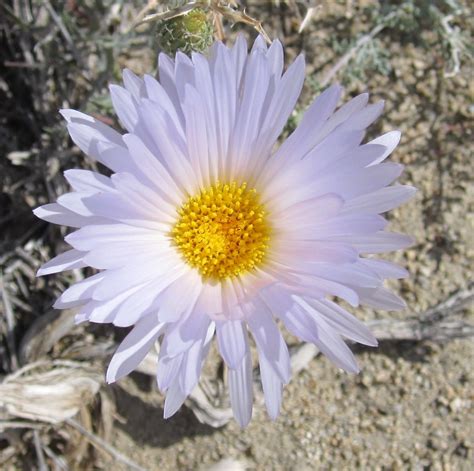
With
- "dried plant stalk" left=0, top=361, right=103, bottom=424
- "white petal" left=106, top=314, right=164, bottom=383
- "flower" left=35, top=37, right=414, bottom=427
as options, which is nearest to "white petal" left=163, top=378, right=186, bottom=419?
"flower" left=35, top=37, right=414, bottom=427

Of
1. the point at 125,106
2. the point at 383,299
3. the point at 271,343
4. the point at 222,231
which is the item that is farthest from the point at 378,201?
the point at 125,106

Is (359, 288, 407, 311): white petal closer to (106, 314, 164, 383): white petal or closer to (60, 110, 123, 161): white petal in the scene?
(106, 314, 164, 383): white petal

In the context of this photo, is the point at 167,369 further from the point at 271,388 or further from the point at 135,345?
the point at 271,388

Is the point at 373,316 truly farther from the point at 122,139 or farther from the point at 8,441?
the point at 8,441

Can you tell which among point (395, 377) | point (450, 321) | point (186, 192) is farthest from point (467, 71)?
point (186, 192)

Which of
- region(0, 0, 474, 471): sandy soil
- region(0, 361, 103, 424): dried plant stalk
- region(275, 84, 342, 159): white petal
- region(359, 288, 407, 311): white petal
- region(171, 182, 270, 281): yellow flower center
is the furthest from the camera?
region(0, 0, 474, 471): sandy soil

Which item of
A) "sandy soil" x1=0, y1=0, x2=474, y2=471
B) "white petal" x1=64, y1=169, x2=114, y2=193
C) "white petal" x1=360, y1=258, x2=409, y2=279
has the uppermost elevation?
"white petal" x1=64, y1=169, x2=114, y2=193
